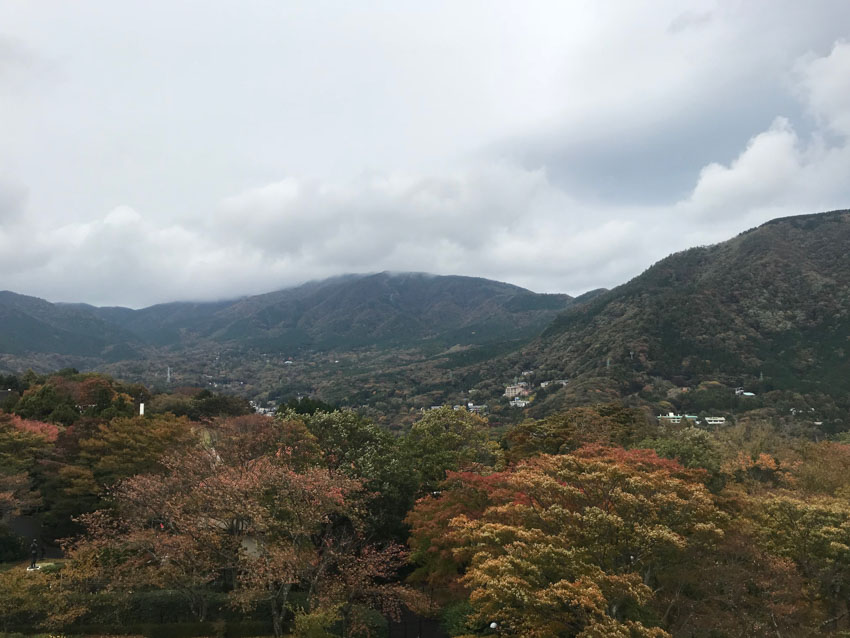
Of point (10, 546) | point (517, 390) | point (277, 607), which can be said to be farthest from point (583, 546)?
point (517, 390)

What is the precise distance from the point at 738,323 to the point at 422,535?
12595 centimetres

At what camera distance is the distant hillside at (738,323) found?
344 ft

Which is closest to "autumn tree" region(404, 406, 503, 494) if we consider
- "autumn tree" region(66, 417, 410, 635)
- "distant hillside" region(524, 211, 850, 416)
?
"autumn tree" region(66, 417, 410, 635)

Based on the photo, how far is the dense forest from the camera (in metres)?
13.9

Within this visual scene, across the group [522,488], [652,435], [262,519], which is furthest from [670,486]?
[652,435]

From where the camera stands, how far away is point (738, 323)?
120500mm

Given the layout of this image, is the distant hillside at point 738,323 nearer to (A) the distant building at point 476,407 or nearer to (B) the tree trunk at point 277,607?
(A) the distant building at point 476,407

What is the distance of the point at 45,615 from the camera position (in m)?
18.8

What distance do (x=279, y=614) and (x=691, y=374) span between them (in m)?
111

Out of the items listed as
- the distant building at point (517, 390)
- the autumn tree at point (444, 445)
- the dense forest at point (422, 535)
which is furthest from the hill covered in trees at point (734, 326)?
the dense forest at point (422, 535)

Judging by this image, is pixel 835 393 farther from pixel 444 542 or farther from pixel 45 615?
pixel 45 615

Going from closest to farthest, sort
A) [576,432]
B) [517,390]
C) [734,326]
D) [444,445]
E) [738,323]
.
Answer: [444,445]
[576,432]
[734,326]
[738,323]
[517,390]

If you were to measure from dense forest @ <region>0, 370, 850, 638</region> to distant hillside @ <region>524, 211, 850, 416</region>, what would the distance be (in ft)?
267

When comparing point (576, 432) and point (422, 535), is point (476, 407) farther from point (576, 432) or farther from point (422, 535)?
point (422, 535)
